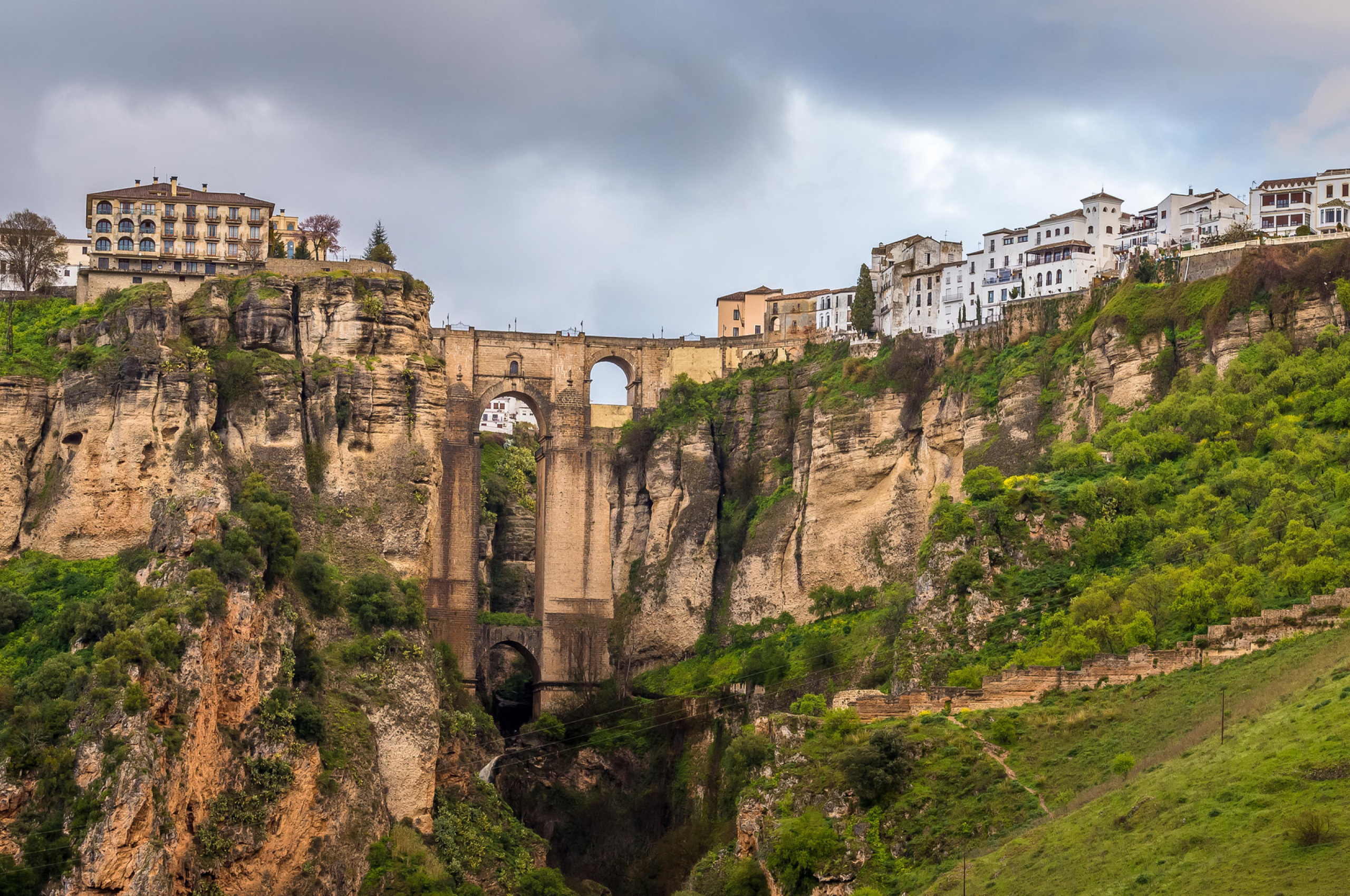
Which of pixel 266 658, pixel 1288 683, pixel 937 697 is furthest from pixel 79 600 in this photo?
pixel 1288 683

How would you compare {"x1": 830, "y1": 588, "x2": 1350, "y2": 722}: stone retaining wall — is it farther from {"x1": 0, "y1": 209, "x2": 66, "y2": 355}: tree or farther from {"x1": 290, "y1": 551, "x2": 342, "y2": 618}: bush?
{"x1": 0, "y1": 209, "x2": 66, "y2": 355}: tree

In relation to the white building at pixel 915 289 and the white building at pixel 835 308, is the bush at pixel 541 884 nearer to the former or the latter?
the white building at pixel 915 289

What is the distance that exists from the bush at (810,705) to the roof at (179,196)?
43.3m

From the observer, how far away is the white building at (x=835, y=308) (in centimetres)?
10581

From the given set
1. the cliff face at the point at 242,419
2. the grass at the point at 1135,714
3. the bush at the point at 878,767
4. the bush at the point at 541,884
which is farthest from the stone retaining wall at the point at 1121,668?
the cliff face at the point at 242,419

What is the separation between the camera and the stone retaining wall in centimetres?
5669

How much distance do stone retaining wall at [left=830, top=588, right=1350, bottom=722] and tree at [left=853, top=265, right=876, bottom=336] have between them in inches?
1398

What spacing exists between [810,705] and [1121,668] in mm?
12735

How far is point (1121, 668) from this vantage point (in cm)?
5856

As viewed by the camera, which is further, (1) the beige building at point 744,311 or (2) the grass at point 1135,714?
(1) the beige building at point 744,311

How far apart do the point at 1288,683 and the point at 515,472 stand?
57.9 m

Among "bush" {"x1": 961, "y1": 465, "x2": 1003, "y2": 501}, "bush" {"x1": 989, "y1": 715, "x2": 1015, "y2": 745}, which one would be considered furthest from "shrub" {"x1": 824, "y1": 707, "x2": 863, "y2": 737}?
"bush" {"x1": 961, "y1": 465, "x2": 1003, "y2": 501}

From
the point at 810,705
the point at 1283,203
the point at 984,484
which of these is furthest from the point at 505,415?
the point at 810,705

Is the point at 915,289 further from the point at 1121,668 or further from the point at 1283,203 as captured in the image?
the point at 1121,668
